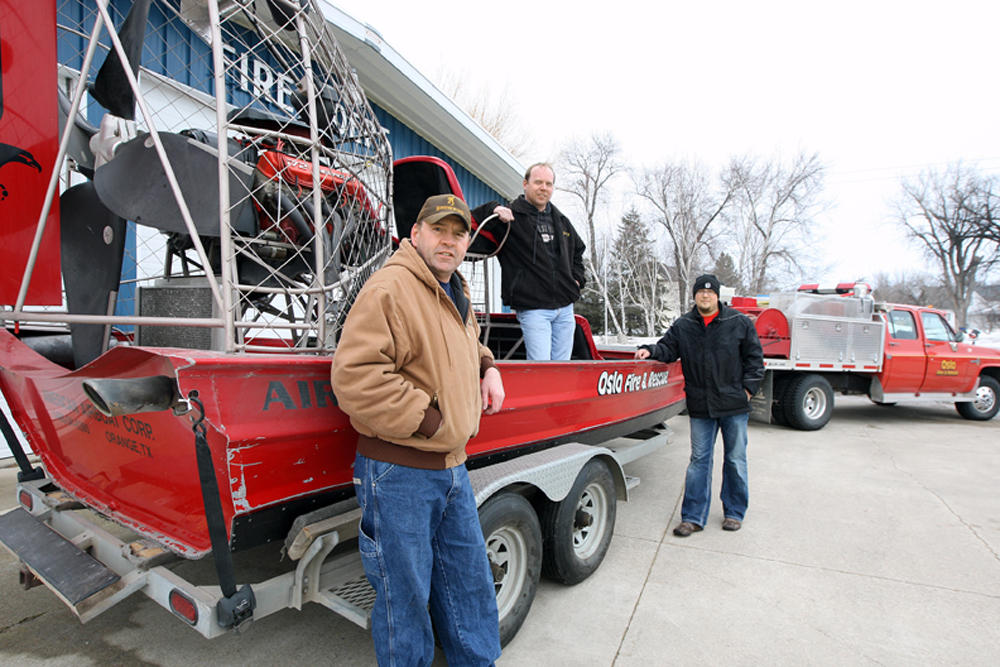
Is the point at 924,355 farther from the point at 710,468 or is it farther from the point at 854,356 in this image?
the point at 710,468

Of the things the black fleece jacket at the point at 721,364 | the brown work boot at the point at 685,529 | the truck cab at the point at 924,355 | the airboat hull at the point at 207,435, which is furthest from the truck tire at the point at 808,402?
the airboat hull at the point at 207,435

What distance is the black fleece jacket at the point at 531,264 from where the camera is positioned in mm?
3824

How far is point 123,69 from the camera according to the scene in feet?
7.19

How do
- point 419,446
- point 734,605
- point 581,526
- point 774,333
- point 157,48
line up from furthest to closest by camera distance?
point 774,333, point 157,48, point 581,526, point 734,605, point 419,446

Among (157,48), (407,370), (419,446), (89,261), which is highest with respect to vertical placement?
(157,48)

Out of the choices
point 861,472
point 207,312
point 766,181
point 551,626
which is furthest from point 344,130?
point 766,181

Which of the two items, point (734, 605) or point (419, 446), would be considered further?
point (734, 605)

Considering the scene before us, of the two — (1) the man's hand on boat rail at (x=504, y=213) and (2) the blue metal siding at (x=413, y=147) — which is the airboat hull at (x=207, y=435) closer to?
(1) the man's hand on boat rail at (x=504, y=213)

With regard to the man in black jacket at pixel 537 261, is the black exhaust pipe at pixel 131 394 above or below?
below

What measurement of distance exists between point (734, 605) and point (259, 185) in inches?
133

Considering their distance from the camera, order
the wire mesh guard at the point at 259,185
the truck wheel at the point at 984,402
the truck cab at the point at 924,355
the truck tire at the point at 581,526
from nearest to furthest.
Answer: the wire mesh guard at the point at 259,185 < the truck tire at the point at 581,526 < the truck cab at the point at 924,355 < the truck wheel at the point at 984,402

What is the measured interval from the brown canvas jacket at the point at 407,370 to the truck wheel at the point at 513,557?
757 mm

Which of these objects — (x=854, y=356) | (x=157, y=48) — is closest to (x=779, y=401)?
(x=854, y=356)

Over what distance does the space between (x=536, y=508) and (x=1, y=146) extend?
300 centimetres
